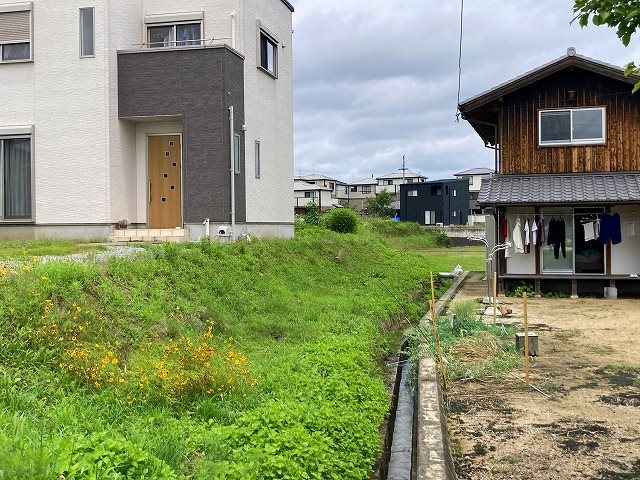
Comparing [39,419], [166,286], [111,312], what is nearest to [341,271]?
[166,286]

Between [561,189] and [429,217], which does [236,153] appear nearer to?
[561,189]

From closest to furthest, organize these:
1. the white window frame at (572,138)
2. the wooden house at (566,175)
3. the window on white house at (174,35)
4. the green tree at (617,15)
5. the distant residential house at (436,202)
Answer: the green tree at (617,15)
the window on white house at (174,35)
the wooden house at (566,175)
the white window frame at (572,138)
the distant residential house at (436,202)

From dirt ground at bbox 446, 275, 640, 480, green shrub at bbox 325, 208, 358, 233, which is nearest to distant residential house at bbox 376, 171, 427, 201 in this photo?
green shrub at bbox 325, 208, 358, 233

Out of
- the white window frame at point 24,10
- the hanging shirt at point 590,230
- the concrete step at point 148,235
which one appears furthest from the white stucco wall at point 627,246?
the white window frame at point 24,10

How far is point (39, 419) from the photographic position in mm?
4352

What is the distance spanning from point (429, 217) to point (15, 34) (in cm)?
4884

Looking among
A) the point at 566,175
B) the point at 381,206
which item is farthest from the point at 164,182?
the point at 381,206

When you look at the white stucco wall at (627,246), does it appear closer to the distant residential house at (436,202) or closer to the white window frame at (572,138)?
the white window frame at (572,138)

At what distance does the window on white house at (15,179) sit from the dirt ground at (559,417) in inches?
421

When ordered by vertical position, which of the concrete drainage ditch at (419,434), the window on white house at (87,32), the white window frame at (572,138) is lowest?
the concrete drainage ditch at (419,434)

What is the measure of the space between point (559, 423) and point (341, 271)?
10.2 metres

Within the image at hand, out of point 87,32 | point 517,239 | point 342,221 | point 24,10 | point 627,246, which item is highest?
point 24,10

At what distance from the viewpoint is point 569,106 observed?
15078 mm

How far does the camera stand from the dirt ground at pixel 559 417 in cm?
496
